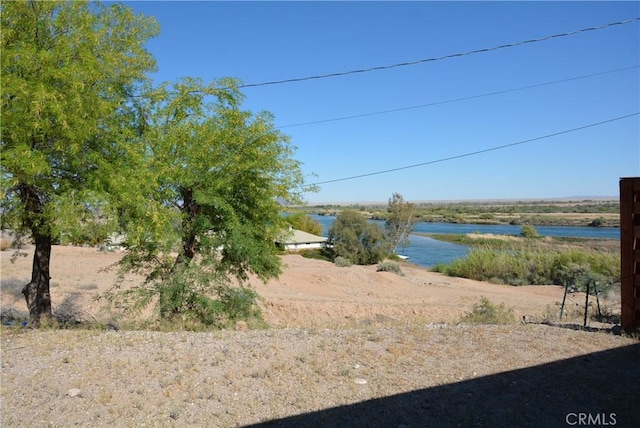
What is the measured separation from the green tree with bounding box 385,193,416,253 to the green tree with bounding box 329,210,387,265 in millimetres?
8835

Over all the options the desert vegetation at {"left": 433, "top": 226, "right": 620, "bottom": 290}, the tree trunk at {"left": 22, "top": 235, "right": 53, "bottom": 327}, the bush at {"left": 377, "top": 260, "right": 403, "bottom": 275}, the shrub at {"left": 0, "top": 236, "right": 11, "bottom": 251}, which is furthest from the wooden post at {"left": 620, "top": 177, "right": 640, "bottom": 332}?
the shrub at {"left": 0, "top": 236, "right": 11, "bottom": 251}

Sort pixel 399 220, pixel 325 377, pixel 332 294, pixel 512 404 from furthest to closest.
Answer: pixel 399 220 < pixel 332 294 < pixel 325 377 < pixel 512 404

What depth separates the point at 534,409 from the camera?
4812 mm

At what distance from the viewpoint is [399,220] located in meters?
56.5

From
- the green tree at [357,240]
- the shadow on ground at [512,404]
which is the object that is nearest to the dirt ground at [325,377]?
the shadow on ground at [512,404]

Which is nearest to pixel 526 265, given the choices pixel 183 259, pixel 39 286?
pixel 183 259

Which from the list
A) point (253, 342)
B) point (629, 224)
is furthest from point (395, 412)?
point (629, 224)

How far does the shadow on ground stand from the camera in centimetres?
459

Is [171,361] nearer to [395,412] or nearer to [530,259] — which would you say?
[395,412]

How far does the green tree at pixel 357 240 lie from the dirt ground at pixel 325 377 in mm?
36917

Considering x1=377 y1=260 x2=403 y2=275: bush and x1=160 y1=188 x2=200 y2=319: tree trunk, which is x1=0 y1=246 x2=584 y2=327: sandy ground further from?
Answer: x1=377 y1=260 x2=403 y2=275: bush

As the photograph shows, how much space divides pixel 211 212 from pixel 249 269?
2025mm

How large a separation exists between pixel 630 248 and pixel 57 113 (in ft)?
28.9

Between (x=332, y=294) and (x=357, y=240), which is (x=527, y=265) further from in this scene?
(x=332, y=294)
